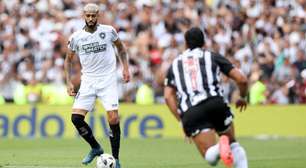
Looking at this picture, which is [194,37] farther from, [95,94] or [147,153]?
[147,153]

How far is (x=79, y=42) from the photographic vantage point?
1427 cm

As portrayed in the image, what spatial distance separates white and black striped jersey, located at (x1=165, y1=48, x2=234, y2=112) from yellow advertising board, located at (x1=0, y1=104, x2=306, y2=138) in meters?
13.5

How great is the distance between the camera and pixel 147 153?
18.4 meters

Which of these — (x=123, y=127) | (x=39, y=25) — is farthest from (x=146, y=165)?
(x=39, y=25)

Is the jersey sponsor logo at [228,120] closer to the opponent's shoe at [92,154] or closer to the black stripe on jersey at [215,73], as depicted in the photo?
the black stripe on jersey at [215,73]

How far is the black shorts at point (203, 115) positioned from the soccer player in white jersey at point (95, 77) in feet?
11.4

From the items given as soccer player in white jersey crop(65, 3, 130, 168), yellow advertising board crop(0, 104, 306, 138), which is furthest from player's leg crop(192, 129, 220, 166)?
yellow advertising board crop(0, 104, 306, 138)

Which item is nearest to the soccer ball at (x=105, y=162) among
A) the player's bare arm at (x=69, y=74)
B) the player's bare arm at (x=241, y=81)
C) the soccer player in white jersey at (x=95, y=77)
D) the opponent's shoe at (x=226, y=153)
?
the soccer player in white jersey at (x=95, y=77)

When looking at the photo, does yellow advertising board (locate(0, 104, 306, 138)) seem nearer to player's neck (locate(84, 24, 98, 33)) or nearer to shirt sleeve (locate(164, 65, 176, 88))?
player's neck (locate(84, 24, 98, 33))

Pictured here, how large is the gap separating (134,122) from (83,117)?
33.8 feet

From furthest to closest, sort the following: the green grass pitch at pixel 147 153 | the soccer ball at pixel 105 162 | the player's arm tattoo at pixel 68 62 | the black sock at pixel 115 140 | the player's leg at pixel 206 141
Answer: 1. the green grass pitch at pixel 147 153
2. the player's arm tattoo at pixel 68 62
3. the black sock at pixel 115 140
4. the soccer ball at pixel 105 162
5. the player's leg at pixel 206 141

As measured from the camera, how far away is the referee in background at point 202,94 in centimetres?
1074

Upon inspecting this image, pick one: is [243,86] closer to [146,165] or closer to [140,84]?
[146,165]

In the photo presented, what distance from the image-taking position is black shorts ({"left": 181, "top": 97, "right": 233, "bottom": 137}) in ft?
35.2
